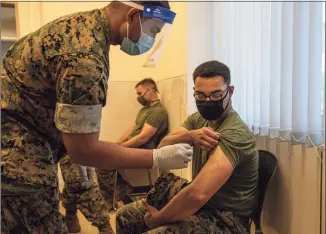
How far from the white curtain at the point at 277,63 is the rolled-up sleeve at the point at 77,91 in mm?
1038

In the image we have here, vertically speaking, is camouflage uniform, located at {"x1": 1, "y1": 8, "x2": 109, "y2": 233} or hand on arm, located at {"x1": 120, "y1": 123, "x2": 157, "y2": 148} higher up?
camouflage uniform, located at {"x1": 1, "y1": 8, "x2": 109, "y2": 233}

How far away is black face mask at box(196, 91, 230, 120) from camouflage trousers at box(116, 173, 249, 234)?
0.37 m

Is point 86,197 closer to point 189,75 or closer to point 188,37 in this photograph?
point 189,75

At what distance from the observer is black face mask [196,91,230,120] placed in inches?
67.4

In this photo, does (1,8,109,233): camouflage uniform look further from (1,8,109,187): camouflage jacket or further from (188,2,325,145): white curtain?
(188,2,325,145): white curtain

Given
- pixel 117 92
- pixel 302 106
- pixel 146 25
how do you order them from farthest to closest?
pixel 117 92 → pixel 302 106 → pixel 146 25

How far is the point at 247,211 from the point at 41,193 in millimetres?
984

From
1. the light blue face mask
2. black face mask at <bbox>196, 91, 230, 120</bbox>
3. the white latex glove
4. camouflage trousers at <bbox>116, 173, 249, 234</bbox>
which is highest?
the light blue face mask

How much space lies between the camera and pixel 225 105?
174cm

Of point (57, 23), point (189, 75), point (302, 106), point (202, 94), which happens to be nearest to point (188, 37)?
point (189, 75)

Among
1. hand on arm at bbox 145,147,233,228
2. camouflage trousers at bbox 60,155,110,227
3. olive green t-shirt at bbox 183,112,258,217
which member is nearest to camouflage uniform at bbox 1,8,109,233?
hand on arm at bbox 145,147,233,228

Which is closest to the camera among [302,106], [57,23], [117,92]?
[57,23]

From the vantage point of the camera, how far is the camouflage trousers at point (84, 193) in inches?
99.8

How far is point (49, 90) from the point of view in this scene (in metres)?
1.12
